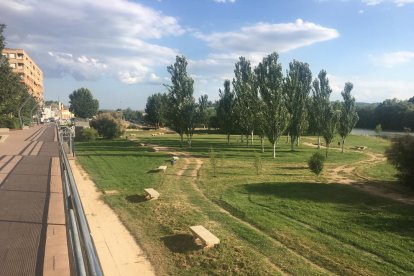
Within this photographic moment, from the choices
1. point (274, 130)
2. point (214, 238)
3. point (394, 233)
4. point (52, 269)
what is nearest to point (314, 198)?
point (394, 233)

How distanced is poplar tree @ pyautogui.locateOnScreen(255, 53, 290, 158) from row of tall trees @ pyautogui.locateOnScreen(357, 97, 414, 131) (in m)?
63.8

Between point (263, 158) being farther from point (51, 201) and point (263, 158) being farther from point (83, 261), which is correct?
point (83, 261)

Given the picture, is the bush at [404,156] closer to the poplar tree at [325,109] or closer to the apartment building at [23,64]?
the poplar tree at [325,109]

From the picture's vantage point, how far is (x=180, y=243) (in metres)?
10.0

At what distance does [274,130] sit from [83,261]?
30.6 metres

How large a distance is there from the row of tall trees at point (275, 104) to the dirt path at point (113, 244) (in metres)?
22.1

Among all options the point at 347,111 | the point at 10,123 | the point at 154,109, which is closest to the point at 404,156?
the point at 347,111

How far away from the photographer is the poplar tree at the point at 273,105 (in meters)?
32.8

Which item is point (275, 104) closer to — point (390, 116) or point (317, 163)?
point (317, 163)

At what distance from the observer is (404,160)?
1891 centimetres

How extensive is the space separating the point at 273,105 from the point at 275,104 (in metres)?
0.20

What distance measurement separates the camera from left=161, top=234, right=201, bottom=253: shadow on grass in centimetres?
961

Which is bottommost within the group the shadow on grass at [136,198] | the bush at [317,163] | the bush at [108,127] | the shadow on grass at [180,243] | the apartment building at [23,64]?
the shadow on grass at [180,243]

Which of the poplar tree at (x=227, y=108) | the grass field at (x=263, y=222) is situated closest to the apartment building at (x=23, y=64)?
the poplar tree at (x=227, y=108)
